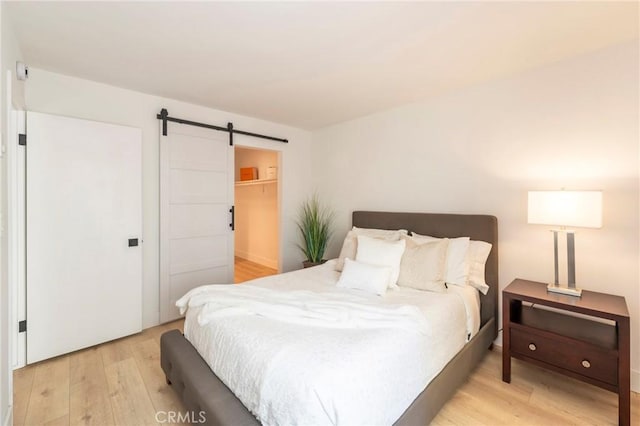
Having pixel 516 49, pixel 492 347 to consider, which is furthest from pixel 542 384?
pixel 516 49

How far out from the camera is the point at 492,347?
102 inches

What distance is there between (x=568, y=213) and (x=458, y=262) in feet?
2.64

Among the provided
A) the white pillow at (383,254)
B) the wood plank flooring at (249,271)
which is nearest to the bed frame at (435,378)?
the white pillow at (383,254)

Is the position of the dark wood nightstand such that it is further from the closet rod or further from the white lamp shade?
the closet rod

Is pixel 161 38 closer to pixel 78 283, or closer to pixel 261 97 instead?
pixel 261 97

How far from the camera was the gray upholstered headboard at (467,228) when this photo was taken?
8.30ft

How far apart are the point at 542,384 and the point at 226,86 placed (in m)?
3.58

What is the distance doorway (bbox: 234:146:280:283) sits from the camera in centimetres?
544

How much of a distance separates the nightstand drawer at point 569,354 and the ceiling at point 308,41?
202cm

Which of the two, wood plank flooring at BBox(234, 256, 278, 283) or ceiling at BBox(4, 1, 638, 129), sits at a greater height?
ceiling at BBox(4, 1, 638, 129)

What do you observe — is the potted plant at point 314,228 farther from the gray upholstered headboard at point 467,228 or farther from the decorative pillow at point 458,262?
the decorative pillow at point 458,262

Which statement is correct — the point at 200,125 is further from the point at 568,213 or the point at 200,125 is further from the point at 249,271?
the point at 568,213

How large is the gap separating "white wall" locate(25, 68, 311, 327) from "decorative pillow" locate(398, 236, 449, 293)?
2204mm

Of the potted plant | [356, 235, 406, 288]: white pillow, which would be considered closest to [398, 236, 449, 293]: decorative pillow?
[356, 235, 406, 288]: white pillow
